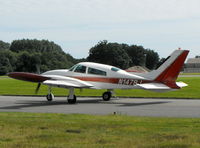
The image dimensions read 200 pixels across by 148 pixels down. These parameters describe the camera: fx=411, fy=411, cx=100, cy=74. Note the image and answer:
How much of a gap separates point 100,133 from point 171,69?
1339 centimetres

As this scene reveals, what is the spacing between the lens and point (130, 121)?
14703 millimetres

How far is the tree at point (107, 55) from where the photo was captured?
132375 mm

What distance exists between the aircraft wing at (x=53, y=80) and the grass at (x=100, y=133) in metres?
9.44

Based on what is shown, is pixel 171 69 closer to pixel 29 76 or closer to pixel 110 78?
pixel 110 78

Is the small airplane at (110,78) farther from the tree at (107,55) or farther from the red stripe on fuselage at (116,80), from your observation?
the tree at (107,55)

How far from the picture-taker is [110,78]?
2566 cm

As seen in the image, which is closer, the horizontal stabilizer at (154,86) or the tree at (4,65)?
the horizontal stabilizer at (154,86)

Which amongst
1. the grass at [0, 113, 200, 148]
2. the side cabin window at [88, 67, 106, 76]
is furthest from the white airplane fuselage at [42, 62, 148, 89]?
the grass at [0, 113, 200, 148]

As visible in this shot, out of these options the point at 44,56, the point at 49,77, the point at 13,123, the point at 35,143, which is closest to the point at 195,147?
the point at 35,143

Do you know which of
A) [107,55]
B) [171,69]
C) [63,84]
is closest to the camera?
[171,69]

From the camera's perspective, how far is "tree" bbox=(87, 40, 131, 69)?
132 meters

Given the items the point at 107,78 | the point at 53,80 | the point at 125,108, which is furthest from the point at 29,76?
the point at 125,108

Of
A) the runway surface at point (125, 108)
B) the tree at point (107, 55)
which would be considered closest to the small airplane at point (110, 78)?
the runway surface at point (125, 108)

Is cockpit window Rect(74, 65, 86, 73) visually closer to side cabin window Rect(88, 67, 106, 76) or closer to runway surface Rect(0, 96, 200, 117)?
side cabin window Rect(88, 67, 106, 76)
